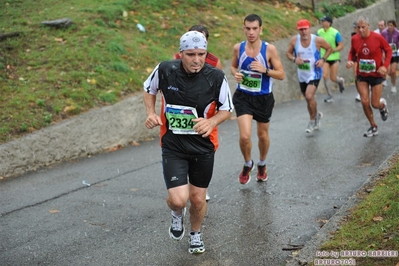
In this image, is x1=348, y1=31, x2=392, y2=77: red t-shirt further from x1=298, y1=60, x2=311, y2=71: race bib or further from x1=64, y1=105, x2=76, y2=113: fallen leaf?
x1=64, y1=105, x2=76, y2=113: fallen leaf

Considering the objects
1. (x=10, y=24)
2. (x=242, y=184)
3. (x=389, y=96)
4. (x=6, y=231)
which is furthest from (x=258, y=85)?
(x=389, y=96)

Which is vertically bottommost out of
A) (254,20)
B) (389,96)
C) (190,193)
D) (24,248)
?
(389,96)

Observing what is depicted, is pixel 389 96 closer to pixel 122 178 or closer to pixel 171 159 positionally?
pixel 122 178

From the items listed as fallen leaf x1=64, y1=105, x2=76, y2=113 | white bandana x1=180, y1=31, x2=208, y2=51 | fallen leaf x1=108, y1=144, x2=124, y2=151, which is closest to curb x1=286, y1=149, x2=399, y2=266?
white bandana x1=180, y1=31, x2=208, y2=51

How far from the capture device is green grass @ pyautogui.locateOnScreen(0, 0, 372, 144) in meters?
11.5

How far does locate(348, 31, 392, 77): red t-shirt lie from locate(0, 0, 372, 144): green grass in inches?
176

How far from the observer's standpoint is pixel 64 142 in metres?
10.9

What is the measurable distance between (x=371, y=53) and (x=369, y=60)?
5.0 inches

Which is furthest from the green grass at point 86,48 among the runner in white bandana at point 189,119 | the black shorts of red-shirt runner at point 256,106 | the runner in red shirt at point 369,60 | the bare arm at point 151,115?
the runner in white bandana at point 189,119

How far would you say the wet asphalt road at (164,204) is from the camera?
20.5ft

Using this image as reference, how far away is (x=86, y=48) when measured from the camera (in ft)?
45.0

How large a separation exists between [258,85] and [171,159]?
10.1 ft

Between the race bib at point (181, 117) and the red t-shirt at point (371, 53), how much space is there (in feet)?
20.4

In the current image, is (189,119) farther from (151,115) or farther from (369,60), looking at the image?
(369,60)
